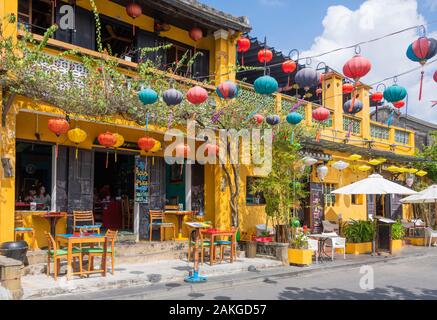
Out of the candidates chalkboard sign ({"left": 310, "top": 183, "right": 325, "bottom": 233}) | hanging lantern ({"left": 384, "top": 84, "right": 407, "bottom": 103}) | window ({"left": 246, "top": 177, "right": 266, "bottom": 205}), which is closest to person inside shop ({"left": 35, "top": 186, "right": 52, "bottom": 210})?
window ({"left": 246, "top": 177, "right": 266, "bottom": 205})

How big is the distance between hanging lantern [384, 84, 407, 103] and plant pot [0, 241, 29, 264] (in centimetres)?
807

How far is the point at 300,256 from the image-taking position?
12.3m

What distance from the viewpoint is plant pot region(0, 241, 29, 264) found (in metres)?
8.83

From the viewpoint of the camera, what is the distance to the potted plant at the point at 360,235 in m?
15.5

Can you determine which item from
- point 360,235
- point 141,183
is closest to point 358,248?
point 360,235

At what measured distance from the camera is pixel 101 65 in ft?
35.2

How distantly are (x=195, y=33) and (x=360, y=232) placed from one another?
29.3ft

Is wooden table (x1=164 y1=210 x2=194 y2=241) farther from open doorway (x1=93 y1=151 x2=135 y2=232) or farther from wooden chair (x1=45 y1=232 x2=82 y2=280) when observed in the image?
wooden chair (x1=45 y1=232 x2=82 y2=280)

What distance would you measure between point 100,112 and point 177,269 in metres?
4.32

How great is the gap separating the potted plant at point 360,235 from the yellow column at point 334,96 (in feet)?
16.5

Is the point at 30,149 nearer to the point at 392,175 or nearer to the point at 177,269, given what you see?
the point at 177,269

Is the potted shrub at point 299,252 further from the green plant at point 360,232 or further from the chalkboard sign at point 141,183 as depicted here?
the chalkboard sign at point 141,183

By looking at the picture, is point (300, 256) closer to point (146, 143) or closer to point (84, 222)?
point (146, 143)
